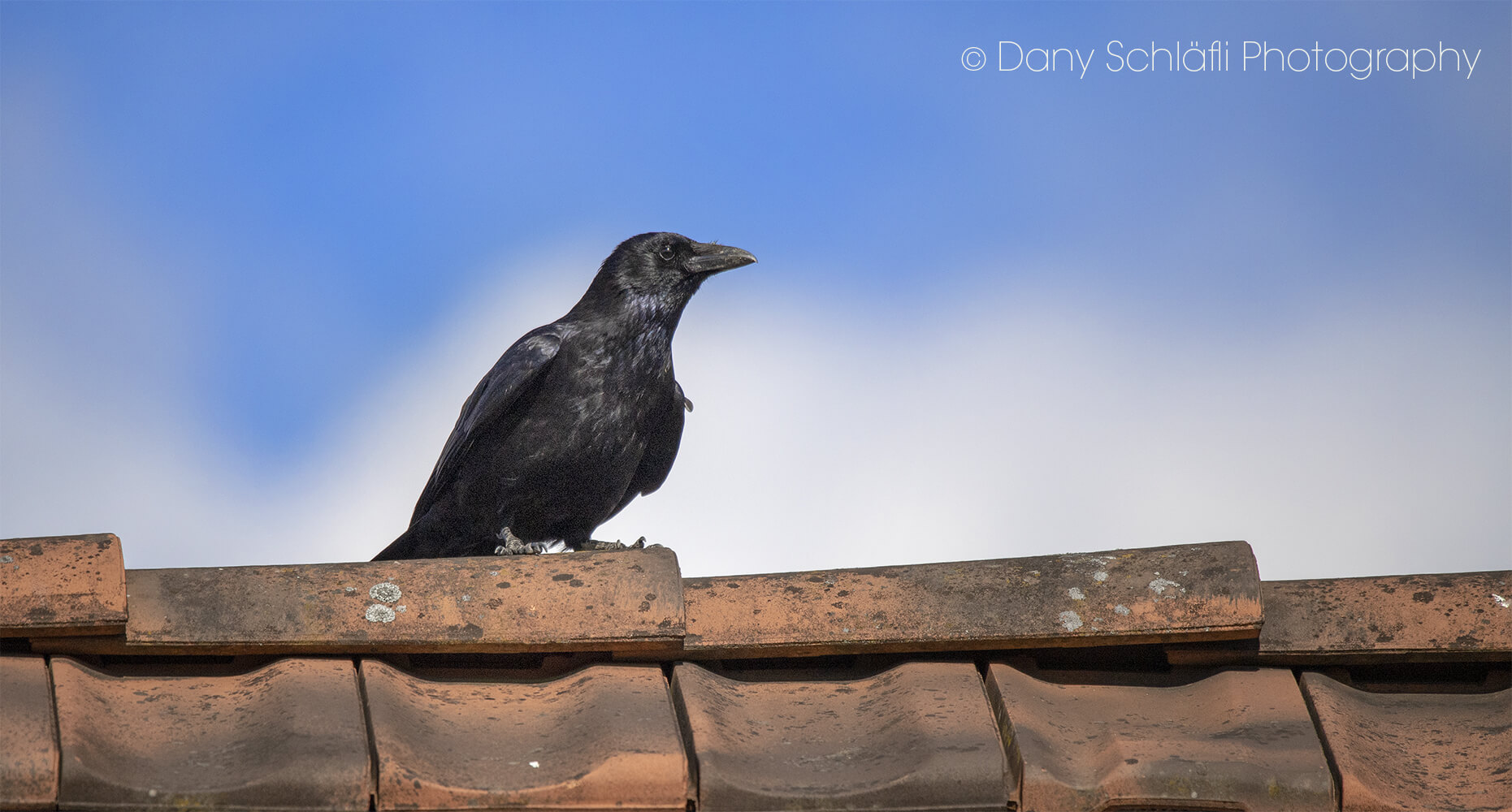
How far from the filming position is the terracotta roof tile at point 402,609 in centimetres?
237

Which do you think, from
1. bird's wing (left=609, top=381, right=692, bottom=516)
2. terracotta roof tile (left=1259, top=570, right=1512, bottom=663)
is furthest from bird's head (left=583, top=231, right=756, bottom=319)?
terracotta roof tile (left=1259, top=570, right=1512, bottom=663)

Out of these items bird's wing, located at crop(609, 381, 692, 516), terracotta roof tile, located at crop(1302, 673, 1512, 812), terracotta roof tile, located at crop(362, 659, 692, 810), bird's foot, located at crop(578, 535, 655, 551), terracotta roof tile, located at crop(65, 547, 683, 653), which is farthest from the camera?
bird's wing, located at crop(609, 381, 692, 516)

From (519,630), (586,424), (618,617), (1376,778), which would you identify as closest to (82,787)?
(519,630)

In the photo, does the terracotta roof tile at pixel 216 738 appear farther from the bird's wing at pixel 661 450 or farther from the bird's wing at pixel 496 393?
the bird's wing at pixel 661 450

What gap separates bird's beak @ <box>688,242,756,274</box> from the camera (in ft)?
17.7

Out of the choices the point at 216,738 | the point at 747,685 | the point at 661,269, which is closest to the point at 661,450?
the point at 661,269

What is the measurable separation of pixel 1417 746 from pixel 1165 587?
52 centimetres

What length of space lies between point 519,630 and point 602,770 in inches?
16.3

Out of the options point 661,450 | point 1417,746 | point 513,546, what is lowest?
point 1417,746

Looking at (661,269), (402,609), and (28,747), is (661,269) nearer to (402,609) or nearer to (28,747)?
(402,609)

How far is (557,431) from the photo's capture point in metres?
4.77

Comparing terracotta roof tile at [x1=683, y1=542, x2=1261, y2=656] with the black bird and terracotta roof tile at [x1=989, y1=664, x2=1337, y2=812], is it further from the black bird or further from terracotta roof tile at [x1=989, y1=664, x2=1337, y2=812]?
the black bird

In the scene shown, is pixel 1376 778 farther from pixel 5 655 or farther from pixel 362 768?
pixel 5 655

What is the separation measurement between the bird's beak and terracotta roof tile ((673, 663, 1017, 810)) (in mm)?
3114
